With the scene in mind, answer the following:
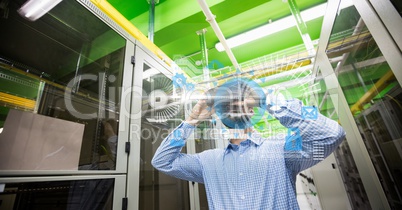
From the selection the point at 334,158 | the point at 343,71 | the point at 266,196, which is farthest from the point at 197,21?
the point at 334,158

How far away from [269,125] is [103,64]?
130cm

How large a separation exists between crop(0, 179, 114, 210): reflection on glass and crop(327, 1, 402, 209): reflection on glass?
1.61 metres

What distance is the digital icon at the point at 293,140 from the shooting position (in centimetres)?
94

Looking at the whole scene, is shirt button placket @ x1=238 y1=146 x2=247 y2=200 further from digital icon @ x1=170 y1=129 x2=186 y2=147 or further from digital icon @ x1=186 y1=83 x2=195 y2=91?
digital icon @ x1=186 y1=83 x2=195 y2=91

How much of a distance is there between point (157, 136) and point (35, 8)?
1.18 m

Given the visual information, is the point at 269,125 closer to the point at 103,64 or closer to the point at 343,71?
the point at 343,71

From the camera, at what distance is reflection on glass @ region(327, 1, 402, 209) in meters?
0.93

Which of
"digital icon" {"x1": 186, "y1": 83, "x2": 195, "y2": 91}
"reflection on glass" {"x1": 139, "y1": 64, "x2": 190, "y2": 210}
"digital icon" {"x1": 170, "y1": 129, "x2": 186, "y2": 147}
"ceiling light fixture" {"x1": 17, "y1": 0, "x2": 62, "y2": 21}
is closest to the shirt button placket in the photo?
"digital icon" {"x1": 170, "y1": 129, "x2": 186, "y2": 147}

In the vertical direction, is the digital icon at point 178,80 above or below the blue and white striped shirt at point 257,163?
above

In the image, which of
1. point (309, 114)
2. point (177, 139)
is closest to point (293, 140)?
point (309, 114)

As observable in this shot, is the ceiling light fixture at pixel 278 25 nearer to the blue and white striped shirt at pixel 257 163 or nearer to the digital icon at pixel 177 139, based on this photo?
the blue and white striped shirt at pixel 257 163

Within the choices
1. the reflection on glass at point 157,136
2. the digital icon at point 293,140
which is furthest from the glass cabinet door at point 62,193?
the digital icon at point 293,140

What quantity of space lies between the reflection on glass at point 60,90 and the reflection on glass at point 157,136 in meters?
0.29

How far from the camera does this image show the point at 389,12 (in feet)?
2.24
